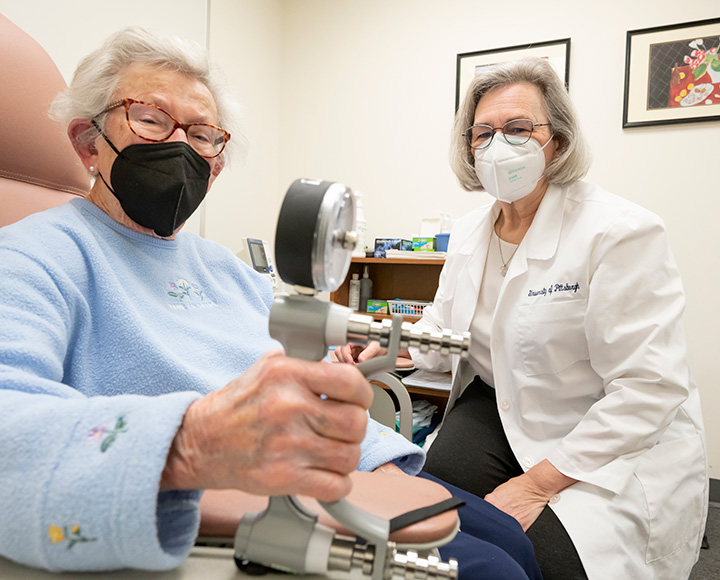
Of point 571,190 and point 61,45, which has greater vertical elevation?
point 61,45

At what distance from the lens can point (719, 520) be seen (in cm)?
215

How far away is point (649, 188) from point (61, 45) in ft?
9.01

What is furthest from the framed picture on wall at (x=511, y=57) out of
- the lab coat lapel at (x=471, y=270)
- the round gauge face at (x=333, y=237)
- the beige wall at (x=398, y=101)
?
the round gauge face at (x=333, y=237)

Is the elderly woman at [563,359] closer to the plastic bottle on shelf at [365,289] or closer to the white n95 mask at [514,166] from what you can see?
the white n95 mask at [514,166]

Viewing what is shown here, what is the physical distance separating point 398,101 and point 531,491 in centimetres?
253

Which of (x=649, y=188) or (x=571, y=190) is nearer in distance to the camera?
(x=571, y=190)

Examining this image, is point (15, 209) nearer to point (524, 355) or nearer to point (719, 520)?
point (524, 355)

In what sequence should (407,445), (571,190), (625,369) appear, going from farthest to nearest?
(571,190) → (625,369) → (407,445)

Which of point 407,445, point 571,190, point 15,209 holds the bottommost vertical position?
point 407,445

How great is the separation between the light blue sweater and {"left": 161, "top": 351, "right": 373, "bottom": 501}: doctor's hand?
0.03 m

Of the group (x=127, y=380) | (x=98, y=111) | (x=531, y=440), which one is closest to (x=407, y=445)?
(x=127, y=380)

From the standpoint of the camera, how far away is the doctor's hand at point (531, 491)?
1082 millimetres

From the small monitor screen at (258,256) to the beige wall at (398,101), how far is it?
0.43 m

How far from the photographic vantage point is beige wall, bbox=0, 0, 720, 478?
229 centimetres
